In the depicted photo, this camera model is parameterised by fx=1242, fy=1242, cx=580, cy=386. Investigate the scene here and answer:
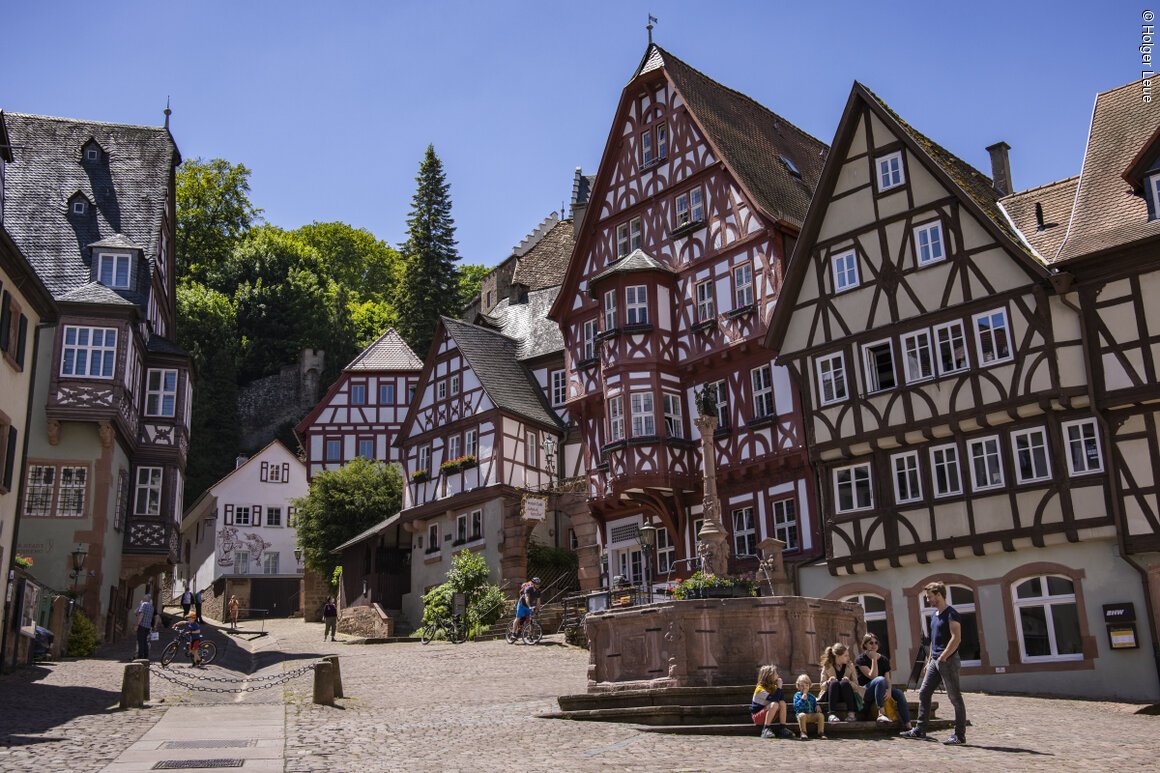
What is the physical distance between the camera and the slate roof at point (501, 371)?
4341 centimetres

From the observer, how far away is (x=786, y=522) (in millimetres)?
31672

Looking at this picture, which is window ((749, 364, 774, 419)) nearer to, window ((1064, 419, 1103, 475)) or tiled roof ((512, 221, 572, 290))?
window ((1064, 419, 1103, 475))

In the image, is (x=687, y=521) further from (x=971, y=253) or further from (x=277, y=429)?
(x=277, y=429)

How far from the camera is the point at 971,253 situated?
27859mm

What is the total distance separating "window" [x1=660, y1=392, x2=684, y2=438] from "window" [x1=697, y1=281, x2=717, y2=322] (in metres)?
2.38

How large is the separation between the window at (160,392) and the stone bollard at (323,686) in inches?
876

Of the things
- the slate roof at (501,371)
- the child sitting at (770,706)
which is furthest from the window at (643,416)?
the child sitting at (770,706)

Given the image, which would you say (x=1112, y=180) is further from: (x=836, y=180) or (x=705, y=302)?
(x=705, y=302)

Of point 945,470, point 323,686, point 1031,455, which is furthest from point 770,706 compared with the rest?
point 945,470

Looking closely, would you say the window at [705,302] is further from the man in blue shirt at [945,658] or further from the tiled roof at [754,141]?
the man in blue shirt at [945,658]

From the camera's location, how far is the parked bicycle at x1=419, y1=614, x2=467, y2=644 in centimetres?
3700

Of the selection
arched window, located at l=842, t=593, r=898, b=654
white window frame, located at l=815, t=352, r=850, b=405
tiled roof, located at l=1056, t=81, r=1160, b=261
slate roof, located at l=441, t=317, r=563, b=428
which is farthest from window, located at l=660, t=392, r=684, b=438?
tiled roof, located at l=1056, t=81, r=1160, b=261

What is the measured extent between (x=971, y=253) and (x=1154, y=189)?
4.01m

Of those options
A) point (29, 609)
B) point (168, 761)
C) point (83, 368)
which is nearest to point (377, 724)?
point (168, 761)
